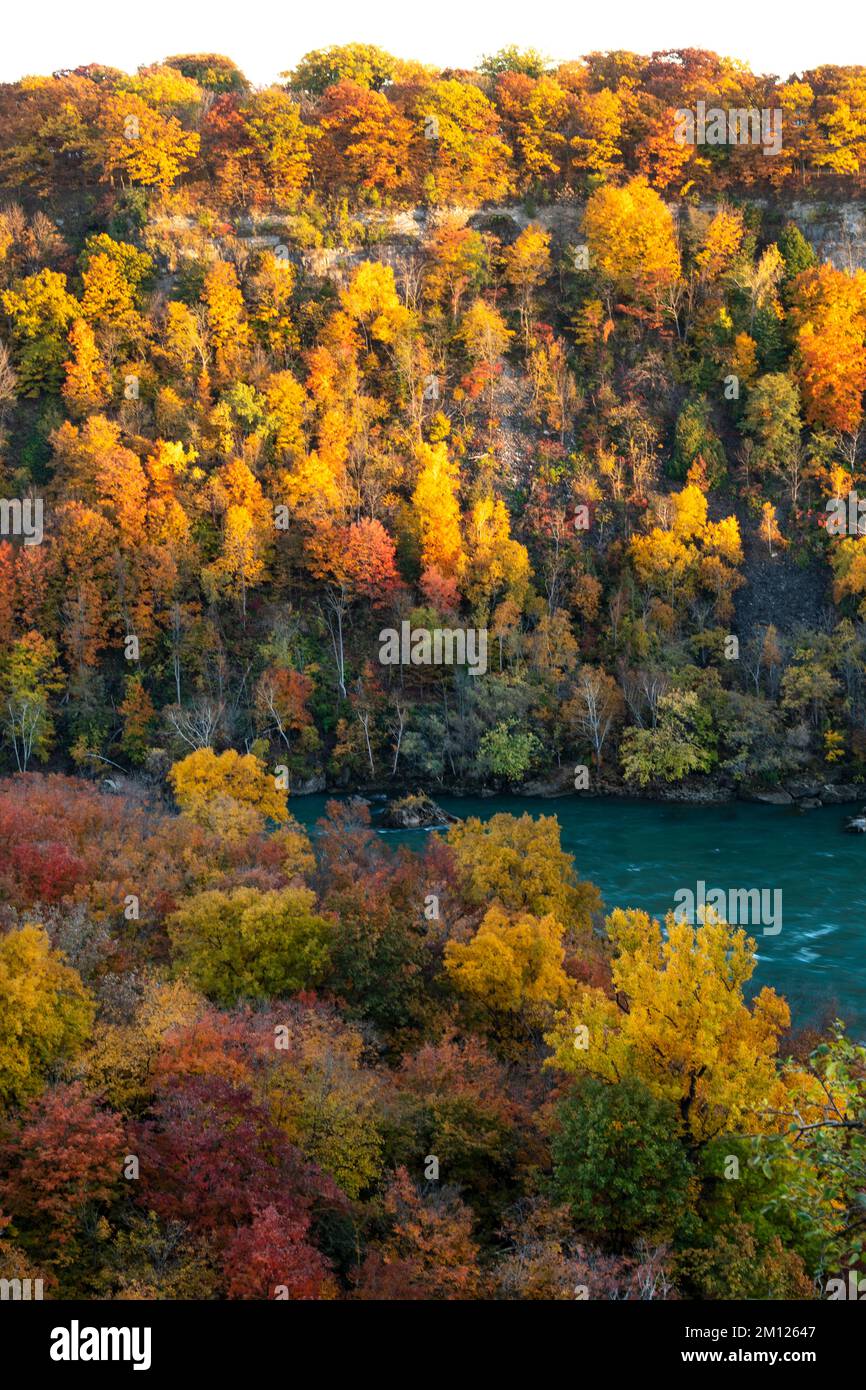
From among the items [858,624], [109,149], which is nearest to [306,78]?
[109,149]

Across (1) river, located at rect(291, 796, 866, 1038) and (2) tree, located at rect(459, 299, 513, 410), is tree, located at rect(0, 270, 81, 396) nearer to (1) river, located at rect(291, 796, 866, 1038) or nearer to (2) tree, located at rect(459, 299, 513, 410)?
(2) tree, located at rect(459, 299, 513, 410)

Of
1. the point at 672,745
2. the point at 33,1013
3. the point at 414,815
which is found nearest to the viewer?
the point at 33,1013

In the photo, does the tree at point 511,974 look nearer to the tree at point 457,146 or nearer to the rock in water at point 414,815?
the rock in water at point 414,815

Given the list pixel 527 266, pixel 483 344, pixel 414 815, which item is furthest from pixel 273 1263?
pixel 527 266

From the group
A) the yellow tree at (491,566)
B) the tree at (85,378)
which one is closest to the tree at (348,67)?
the tree at (85,378)

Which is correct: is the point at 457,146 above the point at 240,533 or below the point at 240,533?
above

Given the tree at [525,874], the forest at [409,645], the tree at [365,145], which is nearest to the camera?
the forest at [409,645]

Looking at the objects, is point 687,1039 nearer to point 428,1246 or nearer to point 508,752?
point 428,1246
